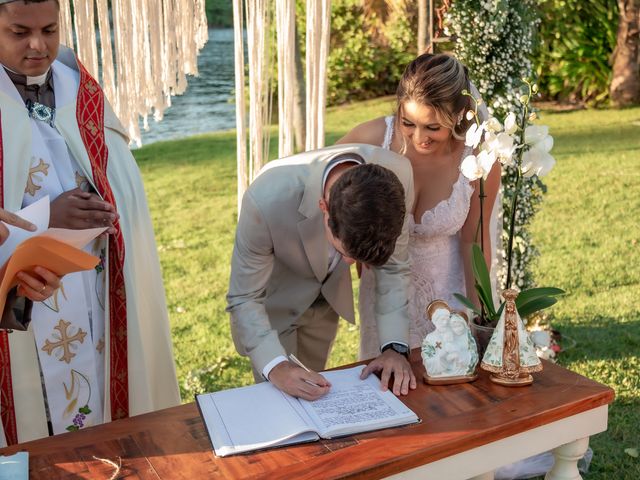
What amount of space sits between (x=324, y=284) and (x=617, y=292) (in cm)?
357

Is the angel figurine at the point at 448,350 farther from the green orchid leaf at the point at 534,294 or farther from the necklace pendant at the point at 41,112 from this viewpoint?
the necklace pendant at the point at 41,112

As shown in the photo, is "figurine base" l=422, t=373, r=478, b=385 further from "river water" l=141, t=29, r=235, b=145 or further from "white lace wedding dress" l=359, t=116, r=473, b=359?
"river water" l=141, t=29, r=235, b=145

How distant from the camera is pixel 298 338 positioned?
3.16 meters

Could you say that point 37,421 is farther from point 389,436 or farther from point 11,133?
point 389,436

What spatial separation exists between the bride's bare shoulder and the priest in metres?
0.81

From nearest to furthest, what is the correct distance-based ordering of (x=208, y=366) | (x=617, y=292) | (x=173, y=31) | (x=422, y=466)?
(x=422, y=466)
(x=173, y=31)
(x=208, y=366)
(x=617, y=292)

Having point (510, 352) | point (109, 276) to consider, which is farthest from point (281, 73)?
point (510, 352)

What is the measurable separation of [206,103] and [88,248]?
15.0 m

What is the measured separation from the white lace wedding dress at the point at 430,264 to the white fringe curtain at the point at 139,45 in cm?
104

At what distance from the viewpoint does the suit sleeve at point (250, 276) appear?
2.66 m

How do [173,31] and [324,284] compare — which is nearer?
[324,284]

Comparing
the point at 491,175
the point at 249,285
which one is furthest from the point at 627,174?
the point at 249,285

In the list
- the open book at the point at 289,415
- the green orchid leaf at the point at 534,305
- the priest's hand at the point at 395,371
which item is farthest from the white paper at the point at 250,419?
the green orchid leaf at the point at 534,305

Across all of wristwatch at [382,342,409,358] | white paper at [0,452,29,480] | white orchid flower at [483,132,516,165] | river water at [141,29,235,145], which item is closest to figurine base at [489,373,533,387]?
wristwatch at [382,342,409,358]
